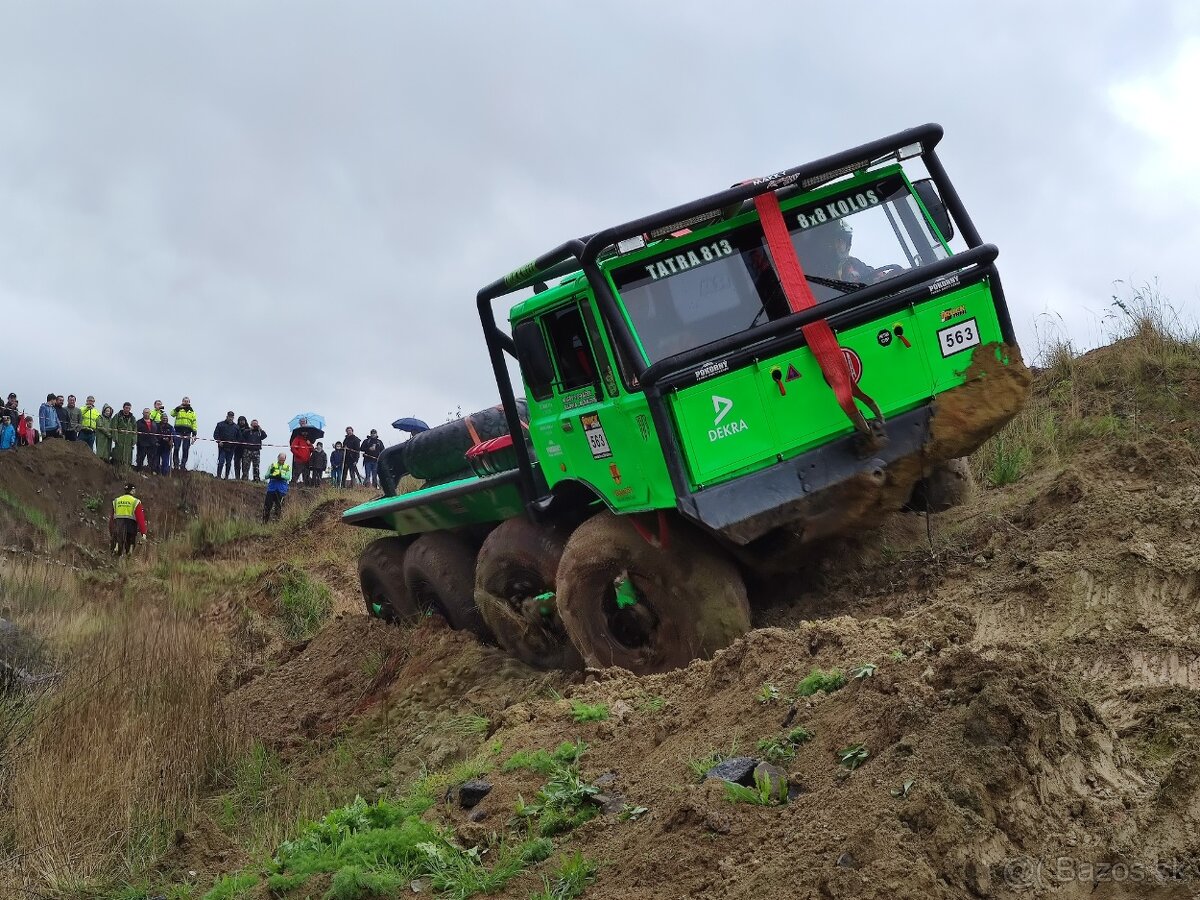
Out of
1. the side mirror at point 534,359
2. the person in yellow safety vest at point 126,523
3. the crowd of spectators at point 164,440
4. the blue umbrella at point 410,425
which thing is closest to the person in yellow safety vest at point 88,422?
the crowd of spectators at point 164,440

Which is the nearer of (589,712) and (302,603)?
(589,712)

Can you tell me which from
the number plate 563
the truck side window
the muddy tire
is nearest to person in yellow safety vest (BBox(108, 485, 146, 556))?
the truck side window

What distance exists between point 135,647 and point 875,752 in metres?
6.38

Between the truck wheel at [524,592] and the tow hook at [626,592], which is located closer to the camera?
the tow hook at [626,592]

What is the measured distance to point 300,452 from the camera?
2653 centimetres

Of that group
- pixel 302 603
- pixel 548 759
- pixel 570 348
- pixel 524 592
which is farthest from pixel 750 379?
pixel 302 603

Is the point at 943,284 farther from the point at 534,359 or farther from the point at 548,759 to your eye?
the point at 548,759

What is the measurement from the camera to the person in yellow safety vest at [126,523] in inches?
776

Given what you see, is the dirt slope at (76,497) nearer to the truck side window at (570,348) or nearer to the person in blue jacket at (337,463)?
the person in blue jacket at (337,463)

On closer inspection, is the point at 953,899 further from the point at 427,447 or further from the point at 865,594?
the point at 427,447

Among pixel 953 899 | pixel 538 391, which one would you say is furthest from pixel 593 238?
pixel 953 899

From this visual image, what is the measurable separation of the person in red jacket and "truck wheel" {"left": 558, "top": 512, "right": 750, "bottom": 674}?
19.3 meters

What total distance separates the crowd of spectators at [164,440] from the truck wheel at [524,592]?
1753 centimetres

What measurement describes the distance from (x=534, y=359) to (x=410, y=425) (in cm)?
533
